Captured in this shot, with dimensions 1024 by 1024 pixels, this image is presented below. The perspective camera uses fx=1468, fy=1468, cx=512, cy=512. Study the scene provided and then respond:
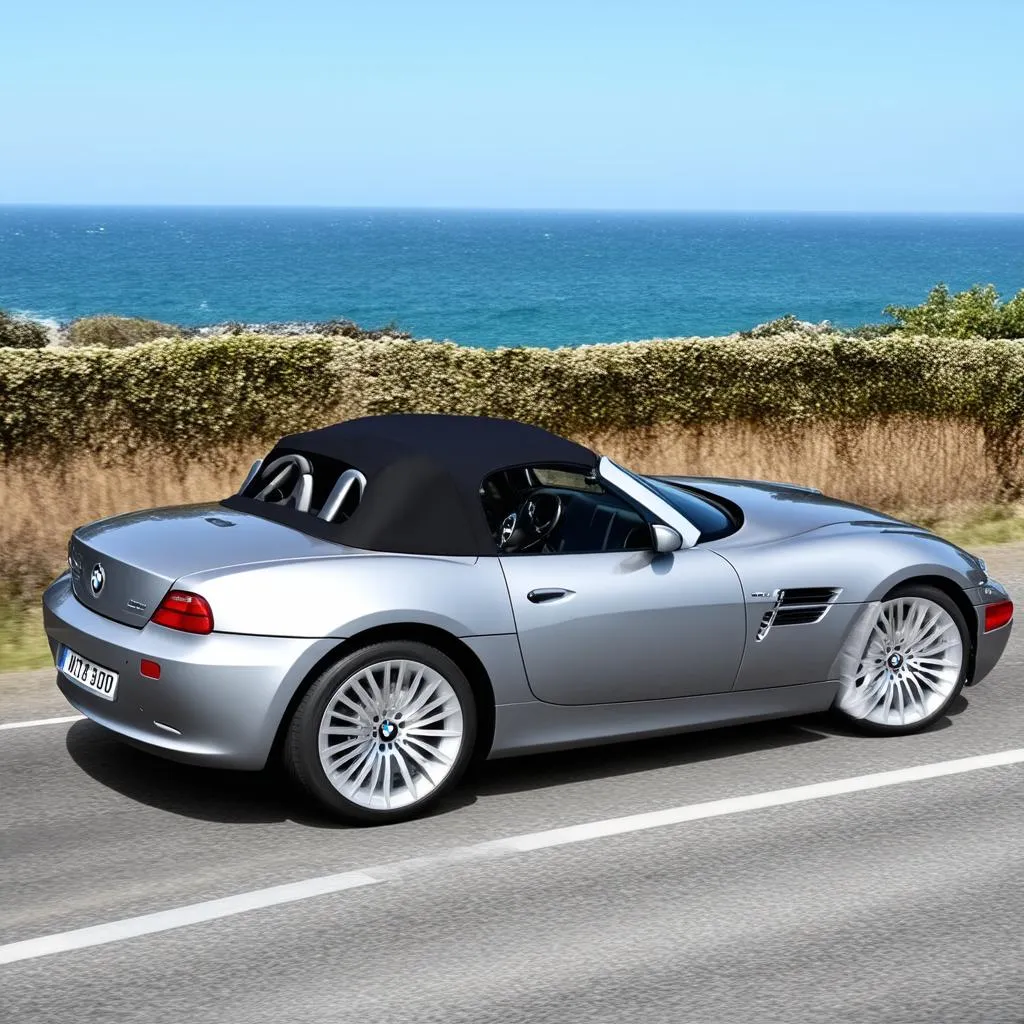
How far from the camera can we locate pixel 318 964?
14.4 feet

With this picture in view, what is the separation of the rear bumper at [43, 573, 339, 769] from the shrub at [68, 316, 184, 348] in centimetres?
3697

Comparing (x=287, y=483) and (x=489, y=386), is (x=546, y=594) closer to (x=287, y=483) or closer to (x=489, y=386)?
(x=287, y=483)

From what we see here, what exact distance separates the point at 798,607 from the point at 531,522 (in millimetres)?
1230

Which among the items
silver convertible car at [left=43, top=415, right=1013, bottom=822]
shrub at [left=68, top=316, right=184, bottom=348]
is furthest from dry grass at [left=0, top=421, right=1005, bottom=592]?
shrub at [left=68, top=316, right=184, bottom=348]

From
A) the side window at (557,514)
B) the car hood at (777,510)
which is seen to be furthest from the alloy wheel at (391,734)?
the car hood at (777,510)

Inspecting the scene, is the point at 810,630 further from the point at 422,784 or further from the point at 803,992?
the point at 803,992

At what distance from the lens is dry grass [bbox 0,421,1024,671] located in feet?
35.2

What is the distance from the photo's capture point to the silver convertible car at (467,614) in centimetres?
540

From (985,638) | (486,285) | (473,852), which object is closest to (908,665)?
(985,638)

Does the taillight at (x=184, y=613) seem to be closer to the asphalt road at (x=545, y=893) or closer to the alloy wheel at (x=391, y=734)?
the alloy wheel at (x=391, y=734)

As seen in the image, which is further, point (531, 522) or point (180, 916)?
point (531, 522)

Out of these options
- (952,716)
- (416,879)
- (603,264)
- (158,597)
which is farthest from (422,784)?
(603,264)

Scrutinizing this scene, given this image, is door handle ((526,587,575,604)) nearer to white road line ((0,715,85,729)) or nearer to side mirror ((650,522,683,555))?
side mirror ((650,522,683,555))

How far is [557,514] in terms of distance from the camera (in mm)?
6332
